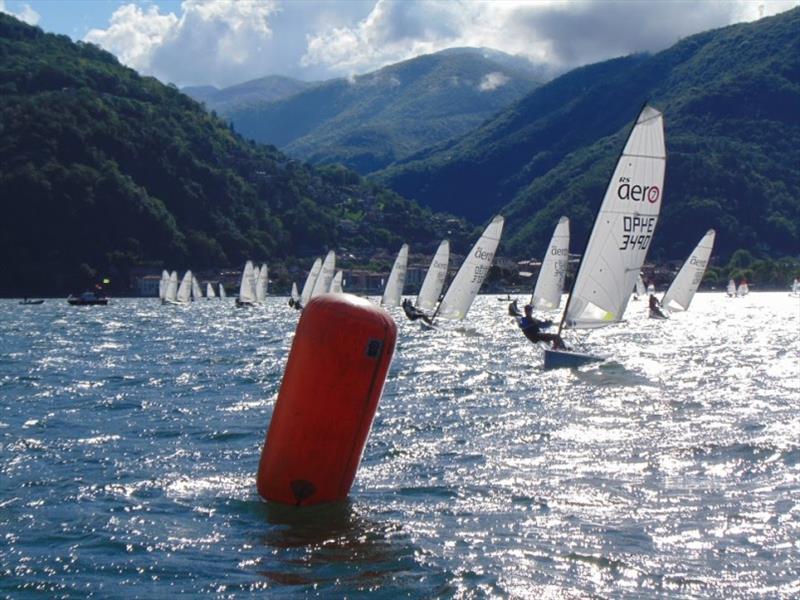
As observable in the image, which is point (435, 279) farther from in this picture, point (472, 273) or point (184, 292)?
point (184, 292)

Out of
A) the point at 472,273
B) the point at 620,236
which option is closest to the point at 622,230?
the point at 620,236

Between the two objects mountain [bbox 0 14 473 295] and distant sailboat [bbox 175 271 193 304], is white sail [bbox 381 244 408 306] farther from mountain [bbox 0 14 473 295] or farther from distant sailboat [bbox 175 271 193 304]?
mountain [bbox 0 14 473 295]

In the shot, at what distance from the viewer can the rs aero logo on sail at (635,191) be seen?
2683 centimetres

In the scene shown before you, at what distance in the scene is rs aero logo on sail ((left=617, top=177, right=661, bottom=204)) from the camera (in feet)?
88.0

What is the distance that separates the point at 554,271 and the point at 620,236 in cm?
2082

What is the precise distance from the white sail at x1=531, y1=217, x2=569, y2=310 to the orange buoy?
35.7 meters

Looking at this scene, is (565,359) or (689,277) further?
(689,277)

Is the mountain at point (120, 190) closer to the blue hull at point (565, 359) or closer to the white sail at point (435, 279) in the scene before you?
the white sail at point (435, 279)

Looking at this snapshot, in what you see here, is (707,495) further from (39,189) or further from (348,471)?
(39,189)

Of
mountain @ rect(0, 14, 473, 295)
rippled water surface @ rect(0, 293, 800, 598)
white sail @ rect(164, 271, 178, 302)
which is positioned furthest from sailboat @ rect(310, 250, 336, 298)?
mountain @ rect(0, 14, 473, 295)

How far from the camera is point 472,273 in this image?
4600cm

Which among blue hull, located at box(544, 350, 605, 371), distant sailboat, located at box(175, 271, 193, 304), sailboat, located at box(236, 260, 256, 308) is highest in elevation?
blue hull, located at box(544, 350, 605, 371)

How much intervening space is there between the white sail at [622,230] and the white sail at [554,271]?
17730mm

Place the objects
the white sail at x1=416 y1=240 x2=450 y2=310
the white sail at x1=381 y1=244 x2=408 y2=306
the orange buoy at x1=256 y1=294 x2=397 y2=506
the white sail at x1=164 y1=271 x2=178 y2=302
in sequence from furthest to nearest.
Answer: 1. the white sail at x1=164 y1=271 x2=178 y2=302
2. the white sail at x1=381 y1=244 x2=408 y2=306
3. the white sail at x1=416 y1=240 x2=450 y2=310
4. the orange buoy at x1=256 y1=294 x2=397 y2=506
